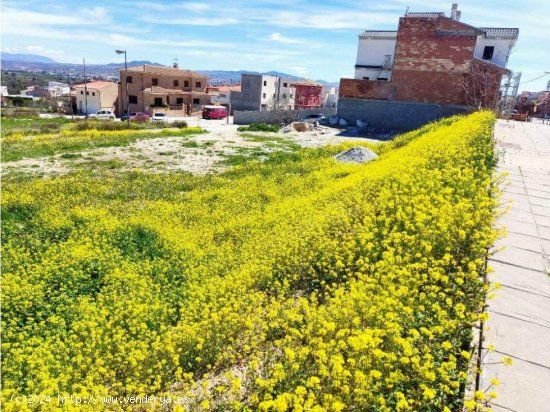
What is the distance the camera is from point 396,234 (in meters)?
5.01

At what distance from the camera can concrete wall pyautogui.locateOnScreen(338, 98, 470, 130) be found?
27625 mm

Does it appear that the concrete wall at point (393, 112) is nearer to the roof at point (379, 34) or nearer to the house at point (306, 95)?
the roof at point (379, 34)

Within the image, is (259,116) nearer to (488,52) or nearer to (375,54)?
(375,54)

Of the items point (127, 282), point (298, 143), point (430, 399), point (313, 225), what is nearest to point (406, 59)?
point (298, 143)

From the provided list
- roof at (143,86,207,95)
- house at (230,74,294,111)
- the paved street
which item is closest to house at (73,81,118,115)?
roof at (143,86,207,95)

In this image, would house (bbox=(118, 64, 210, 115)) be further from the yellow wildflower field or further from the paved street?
the paved street

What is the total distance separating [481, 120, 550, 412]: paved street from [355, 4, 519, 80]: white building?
31.4m

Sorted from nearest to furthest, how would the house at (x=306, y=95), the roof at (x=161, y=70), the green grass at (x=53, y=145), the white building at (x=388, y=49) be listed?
the green grass at (x=53, y=145) < the white building at (x=388, y=49) < the roof at (x=161, y=70) < the house at (x=306, y=95)

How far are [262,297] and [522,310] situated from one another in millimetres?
2892

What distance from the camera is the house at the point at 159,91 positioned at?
2224 inches

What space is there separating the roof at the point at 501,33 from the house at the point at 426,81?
25.6ft

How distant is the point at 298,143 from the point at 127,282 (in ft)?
63.4

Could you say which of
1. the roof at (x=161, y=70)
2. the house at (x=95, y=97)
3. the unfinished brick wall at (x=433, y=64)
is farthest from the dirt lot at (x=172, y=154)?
the house at (x=95, y=97)

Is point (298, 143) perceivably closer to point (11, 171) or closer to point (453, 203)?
point (11, 171)
